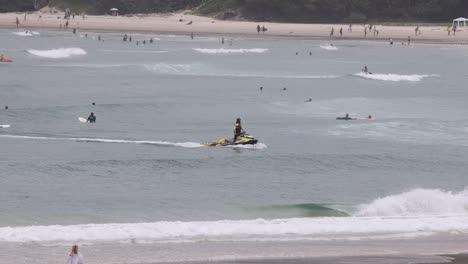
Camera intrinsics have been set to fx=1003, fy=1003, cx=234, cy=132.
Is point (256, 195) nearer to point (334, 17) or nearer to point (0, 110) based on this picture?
point (0, 110)

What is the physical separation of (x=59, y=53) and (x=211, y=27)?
32.6 meters

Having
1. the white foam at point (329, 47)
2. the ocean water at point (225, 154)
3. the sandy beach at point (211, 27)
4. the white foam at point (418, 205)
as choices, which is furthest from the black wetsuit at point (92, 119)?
the sandy beach at point (211, 27)

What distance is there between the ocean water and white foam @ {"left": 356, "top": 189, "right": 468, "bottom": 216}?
68mm

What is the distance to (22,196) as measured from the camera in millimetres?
35062

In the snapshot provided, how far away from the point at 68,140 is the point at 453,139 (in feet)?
66.0

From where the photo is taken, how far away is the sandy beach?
130 m

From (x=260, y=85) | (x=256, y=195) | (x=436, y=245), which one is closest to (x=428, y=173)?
(x=256, y=195)

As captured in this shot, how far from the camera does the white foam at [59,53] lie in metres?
108

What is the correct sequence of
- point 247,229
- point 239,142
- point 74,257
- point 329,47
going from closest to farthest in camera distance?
point 74,257 → point 247,229 → point 239,142 → point 329,47

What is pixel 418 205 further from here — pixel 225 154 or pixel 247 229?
pixel 225 154

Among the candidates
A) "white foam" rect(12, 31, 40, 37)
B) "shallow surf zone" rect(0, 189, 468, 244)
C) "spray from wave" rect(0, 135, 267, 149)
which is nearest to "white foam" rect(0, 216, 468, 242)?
"shallow surf zone" rect(0, 189, 468, 244)

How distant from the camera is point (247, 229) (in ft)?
97.7

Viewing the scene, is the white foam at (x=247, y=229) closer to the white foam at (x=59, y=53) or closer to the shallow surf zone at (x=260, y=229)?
the shallow surf zone at (x=260, y=229)

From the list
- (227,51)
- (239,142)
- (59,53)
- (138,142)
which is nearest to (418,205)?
(239,142)
